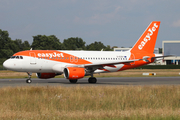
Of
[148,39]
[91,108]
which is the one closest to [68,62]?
[148,39]

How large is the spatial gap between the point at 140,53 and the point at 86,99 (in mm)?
24537

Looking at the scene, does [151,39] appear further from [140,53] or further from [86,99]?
[86,99]

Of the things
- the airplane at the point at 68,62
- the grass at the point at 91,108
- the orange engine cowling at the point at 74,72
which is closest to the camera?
the grass at the point at 91,108

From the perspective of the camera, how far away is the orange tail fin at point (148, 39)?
39.3 meters

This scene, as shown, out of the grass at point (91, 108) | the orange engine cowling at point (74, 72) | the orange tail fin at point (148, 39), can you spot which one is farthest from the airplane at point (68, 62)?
the grass at point (91, 108)

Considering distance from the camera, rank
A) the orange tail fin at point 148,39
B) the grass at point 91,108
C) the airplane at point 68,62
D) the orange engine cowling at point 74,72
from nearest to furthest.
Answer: the grass at point 91,108
the orange engine cowling at point 74,72
the airplane at point 68,62
the orange tail fin at point 148,39

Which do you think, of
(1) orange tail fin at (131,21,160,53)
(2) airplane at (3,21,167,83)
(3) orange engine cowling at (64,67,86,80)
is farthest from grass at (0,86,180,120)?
(1) orange tail fin at (131,21,160,53)

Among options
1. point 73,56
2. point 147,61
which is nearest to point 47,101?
point 73,56

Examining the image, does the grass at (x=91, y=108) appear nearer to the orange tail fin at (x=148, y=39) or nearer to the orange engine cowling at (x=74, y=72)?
the orange engine cowling at (x=74, y=72)

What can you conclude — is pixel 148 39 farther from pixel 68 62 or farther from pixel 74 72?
pixel 74 72

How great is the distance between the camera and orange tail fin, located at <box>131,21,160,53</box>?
39.3m

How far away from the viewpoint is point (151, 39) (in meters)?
39.9

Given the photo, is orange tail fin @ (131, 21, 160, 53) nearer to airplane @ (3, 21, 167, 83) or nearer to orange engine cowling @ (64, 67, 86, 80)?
airplane @ (3, 21, 167, 83)

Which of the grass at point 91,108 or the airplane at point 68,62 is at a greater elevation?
the airplane at point 68,62
